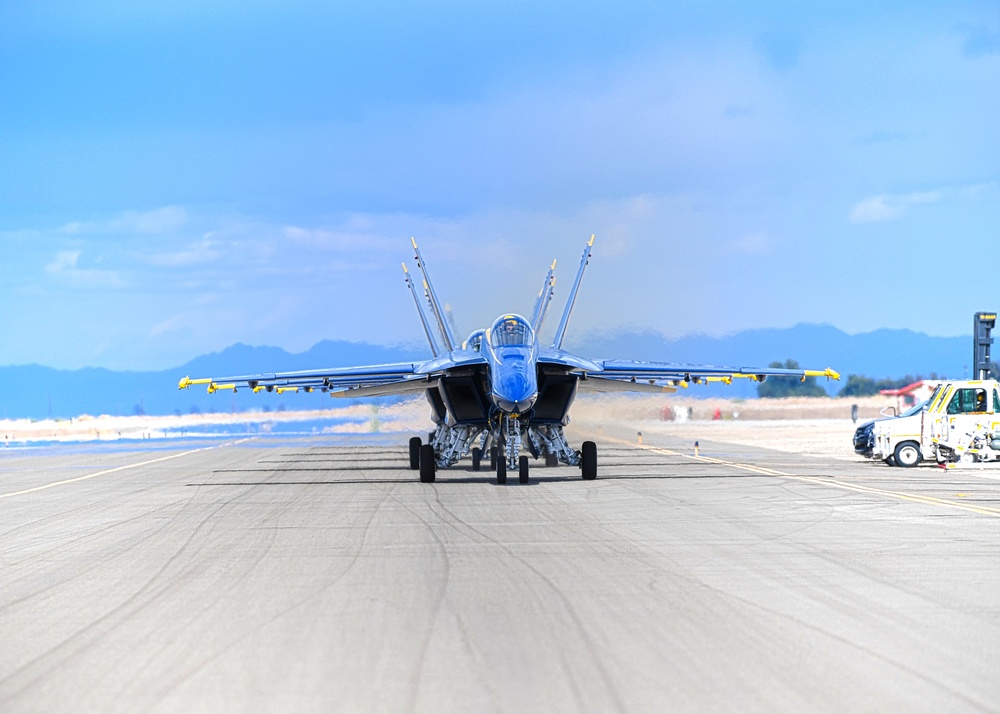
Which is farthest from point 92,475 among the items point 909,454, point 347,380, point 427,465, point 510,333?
point 909,454

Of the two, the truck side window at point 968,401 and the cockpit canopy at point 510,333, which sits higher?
the cockpit canopy at point 510,333

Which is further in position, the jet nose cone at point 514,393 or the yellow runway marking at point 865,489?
the jet nose cone at point 514,393

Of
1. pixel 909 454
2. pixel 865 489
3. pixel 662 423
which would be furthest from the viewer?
pixel 662 423

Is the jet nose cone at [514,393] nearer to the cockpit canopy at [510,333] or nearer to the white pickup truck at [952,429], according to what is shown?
the cockpit canopy at [510,333]

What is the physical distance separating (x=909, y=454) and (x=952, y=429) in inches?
51.5

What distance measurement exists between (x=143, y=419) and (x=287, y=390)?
54.3 meters

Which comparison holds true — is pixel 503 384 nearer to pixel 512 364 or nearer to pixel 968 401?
pixel 512 364

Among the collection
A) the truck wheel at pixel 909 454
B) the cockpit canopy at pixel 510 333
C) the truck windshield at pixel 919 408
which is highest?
the cockpit canopy at pixel 510 333

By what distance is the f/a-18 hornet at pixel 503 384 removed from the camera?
85.9 ft

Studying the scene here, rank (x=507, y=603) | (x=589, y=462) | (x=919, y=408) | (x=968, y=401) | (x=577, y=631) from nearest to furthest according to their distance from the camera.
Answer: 1. (x=577, y=631)
2. (x=507, y=603)
3. (x=589, y=462)
4. (x=968, y=401)
5. (x=919, y=408)

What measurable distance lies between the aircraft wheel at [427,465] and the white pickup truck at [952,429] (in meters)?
11.6

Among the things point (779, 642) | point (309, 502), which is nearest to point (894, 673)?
point (779, 642)

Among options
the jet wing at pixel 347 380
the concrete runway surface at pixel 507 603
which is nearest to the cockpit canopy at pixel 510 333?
the jet wing at pixel 347 380

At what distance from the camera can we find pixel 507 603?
10133 mm
